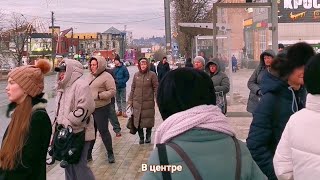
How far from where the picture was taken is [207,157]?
2.13m

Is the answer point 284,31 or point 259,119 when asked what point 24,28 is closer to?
point 284,31

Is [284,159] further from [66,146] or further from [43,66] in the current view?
[66,146]

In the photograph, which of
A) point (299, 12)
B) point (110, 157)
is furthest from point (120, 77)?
point (299, 12)

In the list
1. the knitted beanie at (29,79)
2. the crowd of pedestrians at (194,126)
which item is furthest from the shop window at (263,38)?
the knitted beanie at (29,79)

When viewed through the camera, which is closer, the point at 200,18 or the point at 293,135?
the point at 293,135

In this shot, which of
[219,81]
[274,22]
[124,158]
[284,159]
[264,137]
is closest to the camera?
[284,159]

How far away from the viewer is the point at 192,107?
2.22 meters

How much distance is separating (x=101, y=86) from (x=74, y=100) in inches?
96.2

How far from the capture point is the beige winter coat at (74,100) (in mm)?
5332

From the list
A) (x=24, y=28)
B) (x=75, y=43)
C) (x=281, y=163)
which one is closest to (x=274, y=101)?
(x=281, y=163)

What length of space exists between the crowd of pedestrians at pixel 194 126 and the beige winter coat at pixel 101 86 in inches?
80.1

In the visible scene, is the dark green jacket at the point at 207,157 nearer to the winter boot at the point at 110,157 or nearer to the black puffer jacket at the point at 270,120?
the black puffer jacket at the point at 270,120

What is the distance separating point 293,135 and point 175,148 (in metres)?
0.86

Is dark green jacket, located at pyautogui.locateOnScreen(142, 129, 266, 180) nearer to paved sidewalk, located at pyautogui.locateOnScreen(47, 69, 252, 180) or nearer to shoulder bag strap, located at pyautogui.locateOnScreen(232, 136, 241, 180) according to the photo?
shoulder bag strap, located at pyautogui.locateOnScreen(232, 136, 241, 180)
